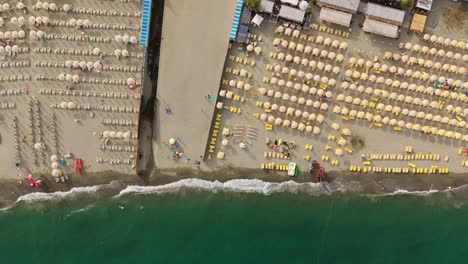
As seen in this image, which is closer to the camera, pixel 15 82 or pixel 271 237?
pixel 15 82

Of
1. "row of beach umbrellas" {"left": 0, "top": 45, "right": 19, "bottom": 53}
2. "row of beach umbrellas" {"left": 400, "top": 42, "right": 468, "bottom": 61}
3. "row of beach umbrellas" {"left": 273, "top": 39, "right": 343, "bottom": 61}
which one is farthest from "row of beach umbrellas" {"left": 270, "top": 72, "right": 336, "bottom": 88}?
"row of beach umbrellas" {"left": 0, "top": 45, "right": 19, "bottom": 53}

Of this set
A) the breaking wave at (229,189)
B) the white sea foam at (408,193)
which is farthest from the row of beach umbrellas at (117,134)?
the white sea foam at (408,193)

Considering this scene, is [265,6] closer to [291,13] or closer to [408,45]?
[291,13]

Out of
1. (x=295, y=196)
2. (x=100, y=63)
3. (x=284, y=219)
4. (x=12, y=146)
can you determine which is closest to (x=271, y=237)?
(x=284, y=219)

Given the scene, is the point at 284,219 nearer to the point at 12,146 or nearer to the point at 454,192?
the point at 454,192

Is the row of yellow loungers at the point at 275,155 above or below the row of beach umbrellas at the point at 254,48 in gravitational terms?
below

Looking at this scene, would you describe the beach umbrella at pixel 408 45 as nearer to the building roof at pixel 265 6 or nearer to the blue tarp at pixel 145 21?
the building roof at pixel 265 6
